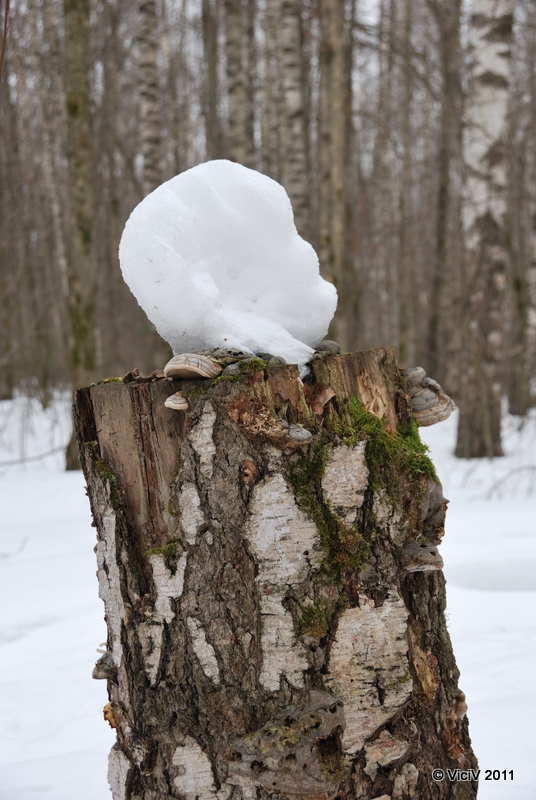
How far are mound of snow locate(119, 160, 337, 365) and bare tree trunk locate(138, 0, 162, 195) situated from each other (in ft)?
18.3

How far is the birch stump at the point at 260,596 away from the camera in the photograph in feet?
3.91

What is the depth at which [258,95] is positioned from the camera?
559 inches

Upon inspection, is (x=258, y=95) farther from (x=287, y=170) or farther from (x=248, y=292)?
(x=248, y=292)

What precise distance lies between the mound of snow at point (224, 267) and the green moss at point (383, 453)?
19 cm

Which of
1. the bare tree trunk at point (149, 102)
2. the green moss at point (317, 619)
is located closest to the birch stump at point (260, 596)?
the green moss at point (317, 619)

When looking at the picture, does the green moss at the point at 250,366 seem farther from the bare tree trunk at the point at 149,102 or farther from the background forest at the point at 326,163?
the bare tree trunk at the point at 149,102

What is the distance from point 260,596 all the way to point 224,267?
0.74m

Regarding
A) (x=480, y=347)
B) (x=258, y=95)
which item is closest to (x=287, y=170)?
(x=480, y=347)

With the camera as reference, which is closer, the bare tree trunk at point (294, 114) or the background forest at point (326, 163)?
the background forest at point (326, 163)

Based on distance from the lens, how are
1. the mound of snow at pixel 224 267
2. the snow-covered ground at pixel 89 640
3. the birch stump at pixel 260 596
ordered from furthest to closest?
the snow-covered ground at pixel 89 640 < the mound of snow at pixel 224 267 < the birch stump at pixel 260 596

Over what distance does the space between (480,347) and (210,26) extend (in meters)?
5.78

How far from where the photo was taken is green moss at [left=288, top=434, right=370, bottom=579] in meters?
1.22

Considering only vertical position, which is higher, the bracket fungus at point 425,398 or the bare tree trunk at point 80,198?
the bare tree trunk at point 80,198

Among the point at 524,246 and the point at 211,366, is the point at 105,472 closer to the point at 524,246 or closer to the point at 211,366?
the point at 211,366
